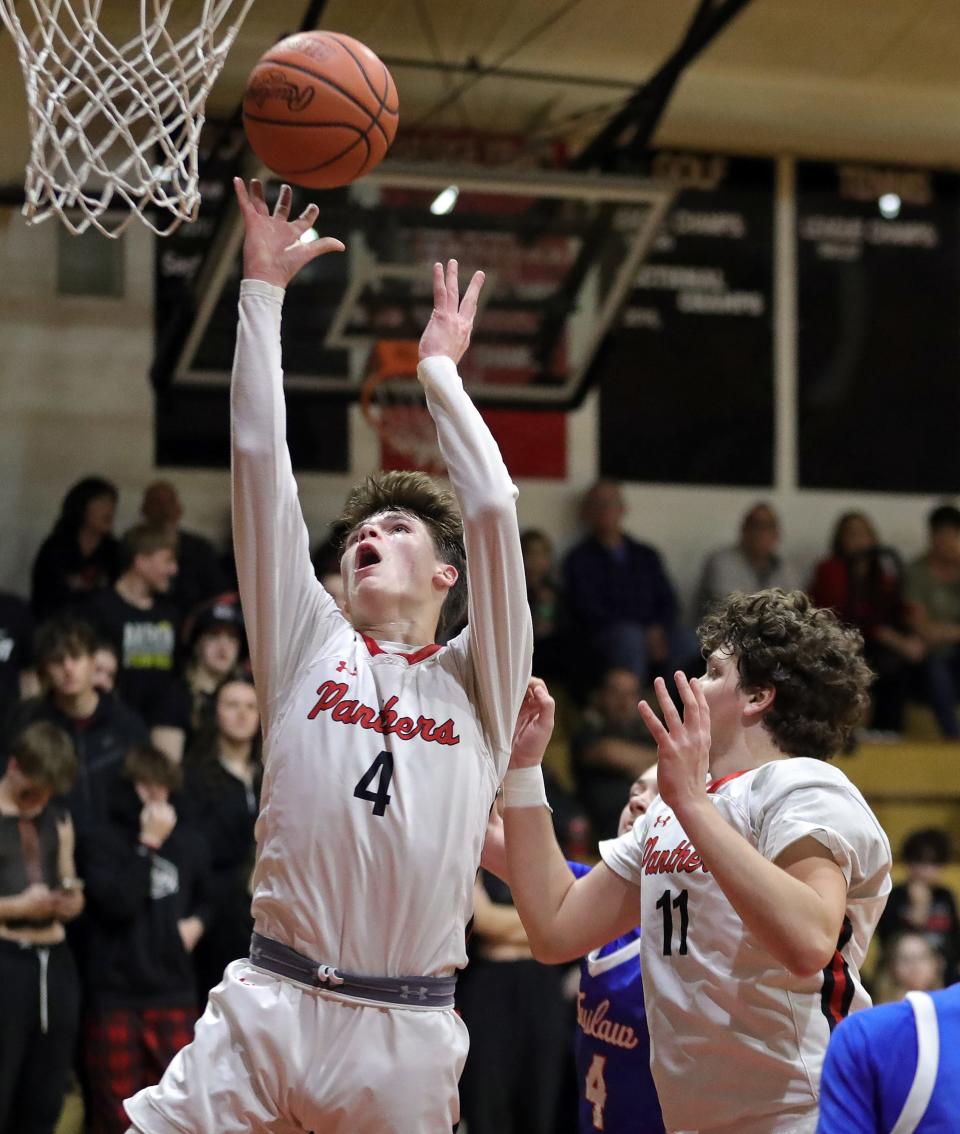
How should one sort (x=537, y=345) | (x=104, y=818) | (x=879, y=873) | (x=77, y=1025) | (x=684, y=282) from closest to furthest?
(x=879, y=873) < (x=77, y=1025) < (x=104, y=818) < (x=537, y=345) < (x=684, y=282)

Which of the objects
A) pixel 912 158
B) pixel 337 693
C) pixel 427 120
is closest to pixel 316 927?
pixel 337 693

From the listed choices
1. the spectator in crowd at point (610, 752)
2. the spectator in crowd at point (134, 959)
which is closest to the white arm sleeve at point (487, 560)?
the spectator in crowd at point (134, 959)

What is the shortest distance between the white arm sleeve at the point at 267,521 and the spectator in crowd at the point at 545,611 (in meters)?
6.98

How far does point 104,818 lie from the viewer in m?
7.37

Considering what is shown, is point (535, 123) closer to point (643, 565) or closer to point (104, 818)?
point (643, 565)

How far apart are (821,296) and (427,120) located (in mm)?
3660

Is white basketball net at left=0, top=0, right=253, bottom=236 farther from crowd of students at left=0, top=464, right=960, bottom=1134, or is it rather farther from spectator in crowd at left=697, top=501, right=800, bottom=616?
spectator in crowd at left=697, top=501, right=800, bottom=616

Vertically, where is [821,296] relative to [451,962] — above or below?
above

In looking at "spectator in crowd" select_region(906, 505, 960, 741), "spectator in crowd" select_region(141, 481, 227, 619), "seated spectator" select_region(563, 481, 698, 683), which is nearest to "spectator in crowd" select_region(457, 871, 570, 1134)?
"spectator in crowd" select_region(141, 481, 227, 619)

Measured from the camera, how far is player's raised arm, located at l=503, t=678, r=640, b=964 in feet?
12.8

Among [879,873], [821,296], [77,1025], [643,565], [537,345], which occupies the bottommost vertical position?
[77,1025]

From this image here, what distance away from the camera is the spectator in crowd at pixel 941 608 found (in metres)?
11.7

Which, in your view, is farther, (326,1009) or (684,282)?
(684,282)

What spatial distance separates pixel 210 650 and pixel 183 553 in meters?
1.33
